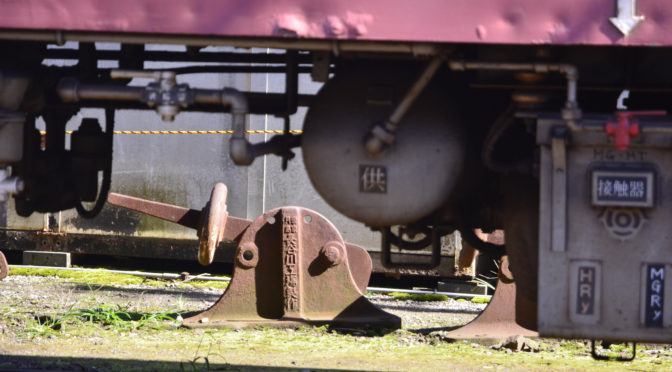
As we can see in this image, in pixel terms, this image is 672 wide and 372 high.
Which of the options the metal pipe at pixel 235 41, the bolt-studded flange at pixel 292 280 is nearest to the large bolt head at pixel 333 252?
the bolt-studded flange at pixel 292 280

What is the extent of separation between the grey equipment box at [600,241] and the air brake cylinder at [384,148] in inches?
19.1

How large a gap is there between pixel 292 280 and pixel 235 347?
2.07 ft

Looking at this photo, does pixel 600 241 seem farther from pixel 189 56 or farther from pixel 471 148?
pixel 189 56

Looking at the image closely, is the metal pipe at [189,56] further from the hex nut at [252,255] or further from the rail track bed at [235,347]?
the hex nut at [252,255]

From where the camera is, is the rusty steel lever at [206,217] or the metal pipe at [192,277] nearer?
the rusty steel lever at [206,217]

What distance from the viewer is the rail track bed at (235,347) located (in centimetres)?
543

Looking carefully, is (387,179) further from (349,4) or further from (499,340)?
(499,340)

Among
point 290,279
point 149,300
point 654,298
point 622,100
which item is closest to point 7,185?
point 654,298

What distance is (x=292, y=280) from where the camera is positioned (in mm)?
6172

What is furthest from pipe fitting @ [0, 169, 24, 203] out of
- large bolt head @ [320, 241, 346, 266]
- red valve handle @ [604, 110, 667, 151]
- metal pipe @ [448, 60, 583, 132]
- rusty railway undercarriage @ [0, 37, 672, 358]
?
large bolt head @ [320, 241, 346, 266]

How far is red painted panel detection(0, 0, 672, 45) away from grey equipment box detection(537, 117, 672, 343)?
0.35m

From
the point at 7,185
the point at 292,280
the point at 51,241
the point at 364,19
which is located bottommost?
the point at 292,280

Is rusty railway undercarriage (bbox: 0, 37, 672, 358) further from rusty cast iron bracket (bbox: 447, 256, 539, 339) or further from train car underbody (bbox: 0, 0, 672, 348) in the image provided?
rusty cast iron bracket (bbox: 447, 256, 539, 339)

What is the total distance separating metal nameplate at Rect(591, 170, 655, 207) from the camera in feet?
10.5
